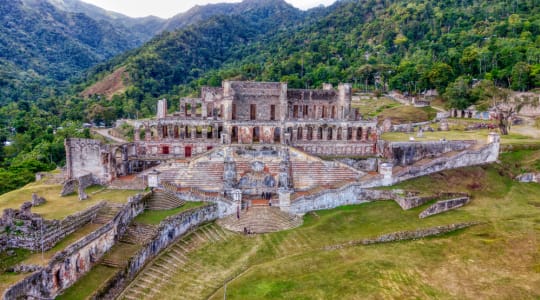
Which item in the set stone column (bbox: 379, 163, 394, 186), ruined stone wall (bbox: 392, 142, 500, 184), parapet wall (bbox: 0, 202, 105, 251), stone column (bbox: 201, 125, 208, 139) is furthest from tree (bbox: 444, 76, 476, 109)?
parapet wall (bbox: 0, 202, 105, 251)

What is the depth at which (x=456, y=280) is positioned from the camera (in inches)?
1016

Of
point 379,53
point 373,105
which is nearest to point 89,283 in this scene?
point 373,105

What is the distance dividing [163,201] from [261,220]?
27.2ft

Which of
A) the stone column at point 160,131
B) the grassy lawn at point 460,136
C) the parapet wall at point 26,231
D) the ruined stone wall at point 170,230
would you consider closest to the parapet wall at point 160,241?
the ruined stone wall at point 170,230

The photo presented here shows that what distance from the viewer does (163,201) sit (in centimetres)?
3462

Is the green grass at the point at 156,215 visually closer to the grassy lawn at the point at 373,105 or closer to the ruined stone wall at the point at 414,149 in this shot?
the ruined stone wall at the point at 414,149

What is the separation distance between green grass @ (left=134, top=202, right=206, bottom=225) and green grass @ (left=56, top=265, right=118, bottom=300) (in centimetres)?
582

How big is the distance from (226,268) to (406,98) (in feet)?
193

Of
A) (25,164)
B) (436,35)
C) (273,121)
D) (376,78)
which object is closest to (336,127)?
(273,121)

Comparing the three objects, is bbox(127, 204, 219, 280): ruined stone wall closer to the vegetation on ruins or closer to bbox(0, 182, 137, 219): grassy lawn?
the vegetation on ruins

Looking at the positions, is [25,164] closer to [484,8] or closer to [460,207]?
[460,207]

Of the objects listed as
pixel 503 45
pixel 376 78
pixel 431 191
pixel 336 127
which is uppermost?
pixel 503 45

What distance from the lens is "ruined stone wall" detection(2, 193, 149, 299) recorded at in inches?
803

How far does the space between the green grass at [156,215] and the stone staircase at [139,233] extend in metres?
0.64
